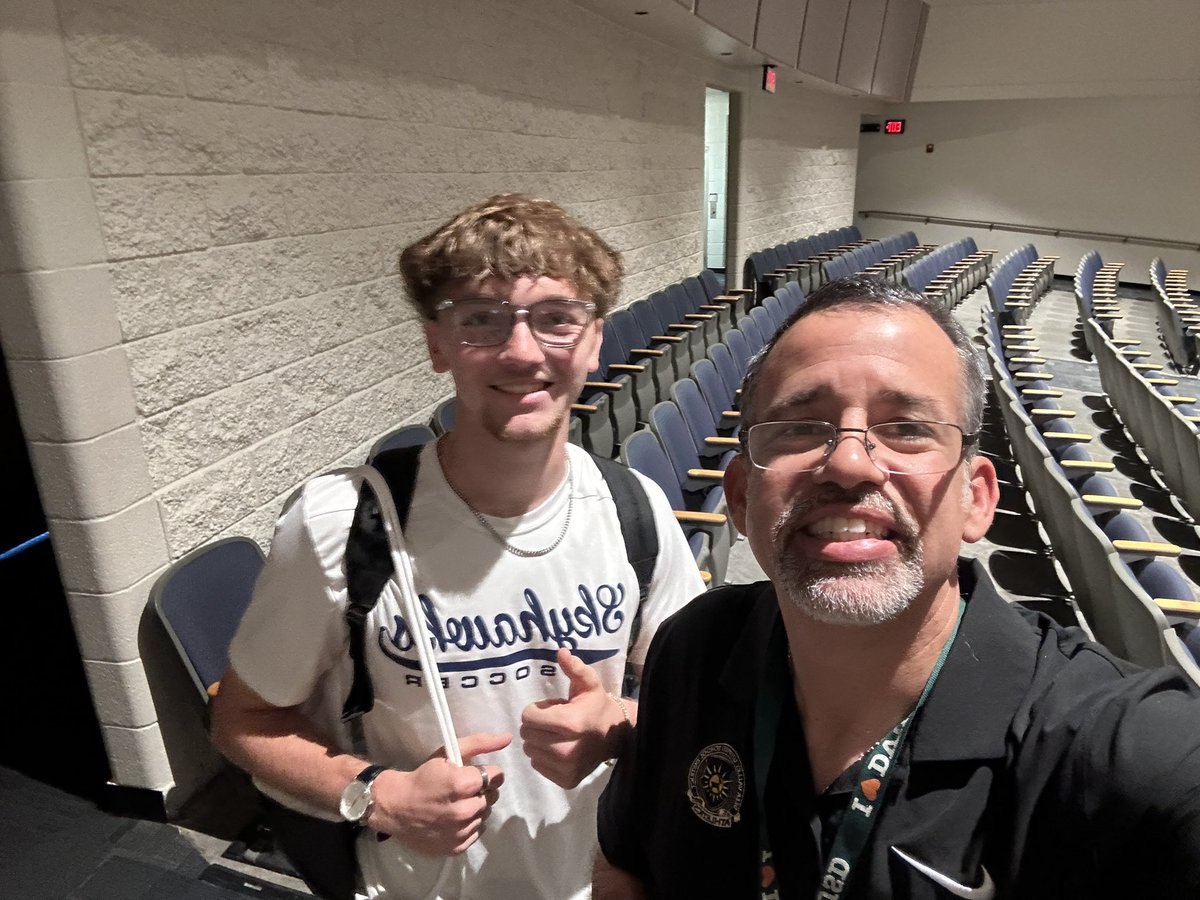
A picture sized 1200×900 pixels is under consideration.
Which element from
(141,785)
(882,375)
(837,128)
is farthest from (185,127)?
(837,128)

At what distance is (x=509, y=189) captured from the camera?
400cm

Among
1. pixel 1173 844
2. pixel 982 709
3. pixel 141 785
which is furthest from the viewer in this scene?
pixel 141 785

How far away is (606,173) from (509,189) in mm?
1626

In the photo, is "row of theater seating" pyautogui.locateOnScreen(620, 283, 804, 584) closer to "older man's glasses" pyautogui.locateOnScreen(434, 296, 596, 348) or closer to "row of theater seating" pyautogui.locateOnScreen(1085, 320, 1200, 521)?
"older man's glasses" pyautogui.locateOnScreen(434, 296, 596, 348)

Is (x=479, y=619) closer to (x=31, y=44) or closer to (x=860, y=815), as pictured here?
(x=860, y=815)

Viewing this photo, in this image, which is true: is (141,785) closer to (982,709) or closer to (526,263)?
(526,263)

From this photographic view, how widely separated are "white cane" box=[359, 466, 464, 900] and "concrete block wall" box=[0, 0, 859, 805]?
4.02ft

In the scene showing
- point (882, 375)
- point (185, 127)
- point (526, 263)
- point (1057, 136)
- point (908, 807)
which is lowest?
point (908, 807)

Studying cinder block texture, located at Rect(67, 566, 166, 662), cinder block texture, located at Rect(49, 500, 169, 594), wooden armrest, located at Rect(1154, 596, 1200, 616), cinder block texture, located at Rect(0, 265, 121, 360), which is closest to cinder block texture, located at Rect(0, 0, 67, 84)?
cinder block texture, located at Rect(0, 265, 121, 360)

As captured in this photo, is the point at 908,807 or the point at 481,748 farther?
the point at 481,748

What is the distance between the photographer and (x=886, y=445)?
733mm

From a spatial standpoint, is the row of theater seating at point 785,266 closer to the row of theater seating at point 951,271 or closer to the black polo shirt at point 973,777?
the row of theater seating at point 951,271

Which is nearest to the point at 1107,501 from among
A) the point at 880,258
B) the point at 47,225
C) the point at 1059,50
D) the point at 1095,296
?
the point at 47,225

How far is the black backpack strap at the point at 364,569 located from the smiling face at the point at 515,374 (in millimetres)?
142
